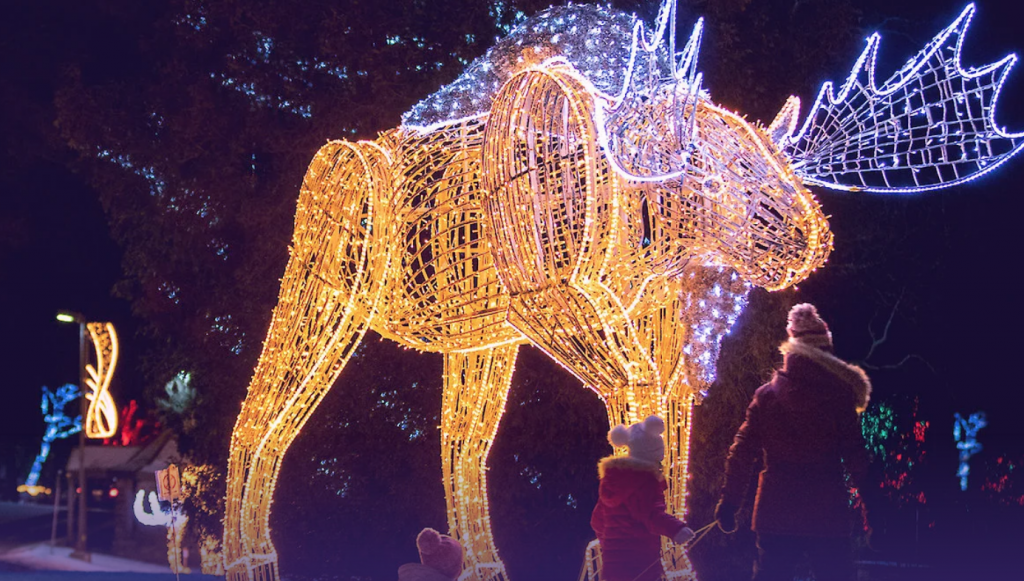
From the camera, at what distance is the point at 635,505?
3701mm

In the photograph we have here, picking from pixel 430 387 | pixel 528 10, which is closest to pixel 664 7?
pixel 528 10

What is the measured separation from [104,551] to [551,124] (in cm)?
984

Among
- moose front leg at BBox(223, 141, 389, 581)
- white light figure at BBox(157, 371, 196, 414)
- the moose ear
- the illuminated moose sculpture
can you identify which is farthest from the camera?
white light figure at BBox(157, 371, 196, 414)

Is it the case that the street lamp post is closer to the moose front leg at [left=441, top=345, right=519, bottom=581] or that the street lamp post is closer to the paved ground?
the paved ground

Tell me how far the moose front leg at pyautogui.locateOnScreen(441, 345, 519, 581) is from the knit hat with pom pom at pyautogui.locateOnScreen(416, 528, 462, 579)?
0.82m

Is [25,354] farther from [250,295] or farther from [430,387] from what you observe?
[430,387]

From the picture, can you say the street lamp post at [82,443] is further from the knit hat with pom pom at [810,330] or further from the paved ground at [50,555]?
the knit hat with pom pom at [810,330]

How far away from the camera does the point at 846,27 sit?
26.9 ft

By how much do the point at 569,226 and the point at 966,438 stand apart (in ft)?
20.6

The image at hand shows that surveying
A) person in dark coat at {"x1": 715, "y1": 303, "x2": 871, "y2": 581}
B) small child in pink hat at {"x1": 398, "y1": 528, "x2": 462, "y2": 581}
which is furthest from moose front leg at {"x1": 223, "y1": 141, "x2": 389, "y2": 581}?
person in dark coat at {"x1": 715, "y1": 303, "x2": 871, "y2": 581}

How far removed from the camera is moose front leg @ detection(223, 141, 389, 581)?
16.5 ft

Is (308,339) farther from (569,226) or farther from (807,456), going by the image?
(807,456)

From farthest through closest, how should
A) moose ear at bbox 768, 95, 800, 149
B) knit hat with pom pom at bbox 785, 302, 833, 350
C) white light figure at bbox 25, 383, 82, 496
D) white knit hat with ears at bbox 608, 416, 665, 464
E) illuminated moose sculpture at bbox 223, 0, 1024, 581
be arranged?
white light figure at bbox 25, 383, 82, 496 → moose ear at bbox 768, 95, 800, 149 → knit hat with pom pom at bbox 785, 302, 833, 350 → illuminated moose sculpture at bbox 223, 0, 1024, 581 → white knit hat with ears at bbox 608, 416, 665, 464

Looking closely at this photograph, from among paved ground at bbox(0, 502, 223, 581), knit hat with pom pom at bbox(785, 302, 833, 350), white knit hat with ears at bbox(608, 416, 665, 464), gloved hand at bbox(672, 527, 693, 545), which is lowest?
paved ground at bbox(0, 502, 223, 581)
